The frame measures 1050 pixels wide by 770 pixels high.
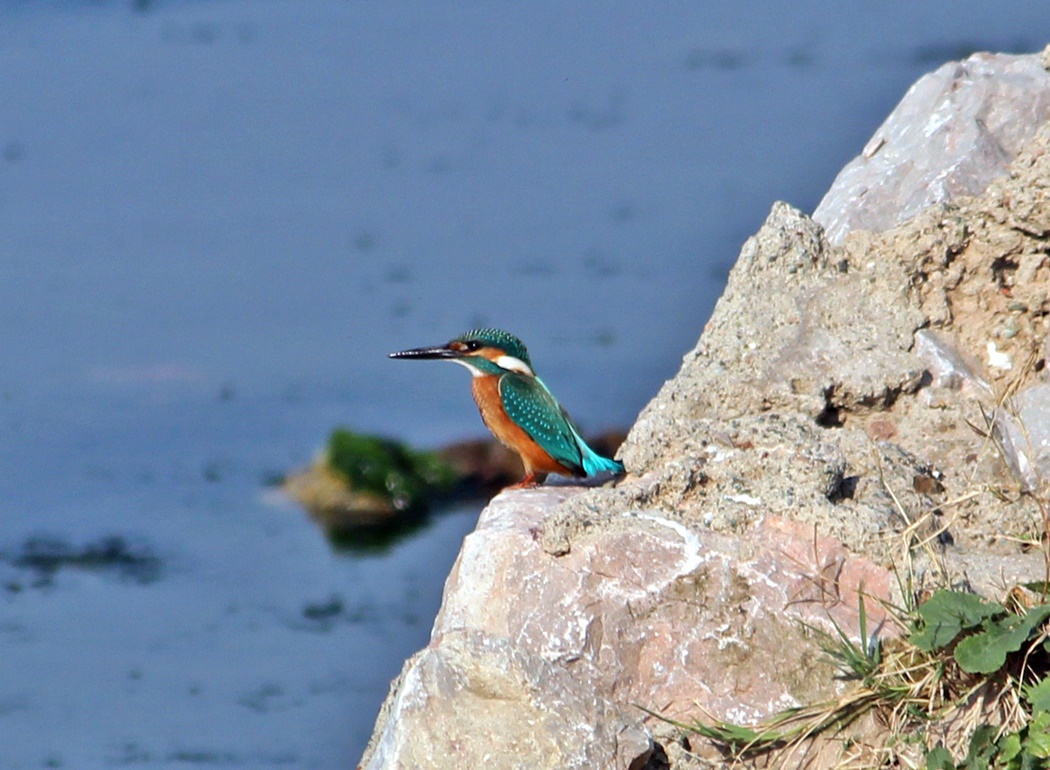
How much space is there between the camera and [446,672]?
127 inches

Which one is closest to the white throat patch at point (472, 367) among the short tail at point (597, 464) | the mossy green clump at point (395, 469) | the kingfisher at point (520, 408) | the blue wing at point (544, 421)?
the kingfisher at point (520, 408)

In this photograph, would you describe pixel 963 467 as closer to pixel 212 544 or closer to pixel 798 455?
pixel 798 455

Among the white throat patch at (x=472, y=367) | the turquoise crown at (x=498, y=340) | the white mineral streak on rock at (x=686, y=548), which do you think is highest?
the white mineral streak on rock at (x=686, y=548)

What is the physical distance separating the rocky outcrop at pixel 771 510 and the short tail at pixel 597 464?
0.12m

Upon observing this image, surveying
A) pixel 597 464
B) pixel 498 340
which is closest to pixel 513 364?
pixel 498 340

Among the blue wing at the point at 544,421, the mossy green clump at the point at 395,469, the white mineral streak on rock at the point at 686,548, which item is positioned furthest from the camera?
the mossy green clump at the point at 395,469

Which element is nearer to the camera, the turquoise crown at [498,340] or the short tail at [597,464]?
the short tail at [597,464]

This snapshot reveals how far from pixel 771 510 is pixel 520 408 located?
1430 millimetres

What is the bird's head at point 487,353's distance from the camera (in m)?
5.05

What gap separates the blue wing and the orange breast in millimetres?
28

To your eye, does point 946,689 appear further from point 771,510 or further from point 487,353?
point 487,353

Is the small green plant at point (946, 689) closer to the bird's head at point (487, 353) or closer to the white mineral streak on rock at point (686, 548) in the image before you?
the white mineral streak on rock at point (686, 548)

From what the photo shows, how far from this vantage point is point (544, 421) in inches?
189

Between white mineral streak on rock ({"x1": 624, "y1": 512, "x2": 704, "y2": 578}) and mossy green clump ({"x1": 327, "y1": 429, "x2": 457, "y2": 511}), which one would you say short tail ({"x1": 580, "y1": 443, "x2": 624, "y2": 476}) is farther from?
A: mossy green clump ({"x1": 327, "y1": 429, "x2": 457, "y2": 511})
